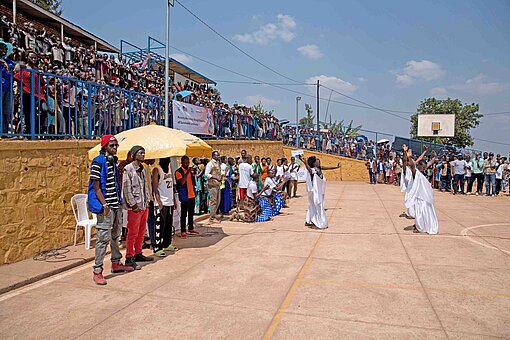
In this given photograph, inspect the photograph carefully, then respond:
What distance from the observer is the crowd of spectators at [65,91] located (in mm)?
6883

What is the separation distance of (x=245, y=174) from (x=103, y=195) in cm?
621

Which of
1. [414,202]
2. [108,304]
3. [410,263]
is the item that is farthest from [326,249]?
[108,304]

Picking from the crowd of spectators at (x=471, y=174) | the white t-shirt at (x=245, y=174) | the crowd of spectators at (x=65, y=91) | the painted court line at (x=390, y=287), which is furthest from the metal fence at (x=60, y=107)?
the crowd of spectators at (x=471, y=174)

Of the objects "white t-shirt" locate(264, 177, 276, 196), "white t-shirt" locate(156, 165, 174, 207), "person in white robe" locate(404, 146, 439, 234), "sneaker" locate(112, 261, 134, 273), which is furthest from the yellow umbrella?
"person in white robe" locate(404, 146, 439, 234)

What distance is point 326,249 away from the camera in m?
7.77

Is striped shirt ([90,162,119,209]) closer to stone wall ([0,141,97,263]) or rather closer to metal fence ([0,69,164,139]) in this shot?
stone wall ([0,141,97,263])

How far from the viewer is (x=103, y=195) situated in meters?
5.67

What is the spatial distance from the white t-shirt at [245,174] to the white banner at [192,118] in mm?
2423

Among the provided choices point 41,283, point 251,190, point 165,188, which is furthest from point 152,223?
point 251,190

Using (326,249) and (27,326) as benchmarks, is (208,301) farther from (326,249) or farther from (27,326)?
(326,249)

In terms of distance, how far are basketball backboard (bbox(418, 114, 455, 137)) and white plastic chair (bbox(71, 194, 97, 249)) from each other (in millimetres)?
27941

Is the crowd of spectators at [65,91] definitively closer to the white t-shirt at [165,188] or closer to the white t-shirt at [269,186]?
the white t-shirt at [165,188]

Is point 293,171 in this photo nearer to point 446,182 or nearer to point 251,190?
point 251,190

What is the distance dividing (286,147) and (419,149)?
1018cm
